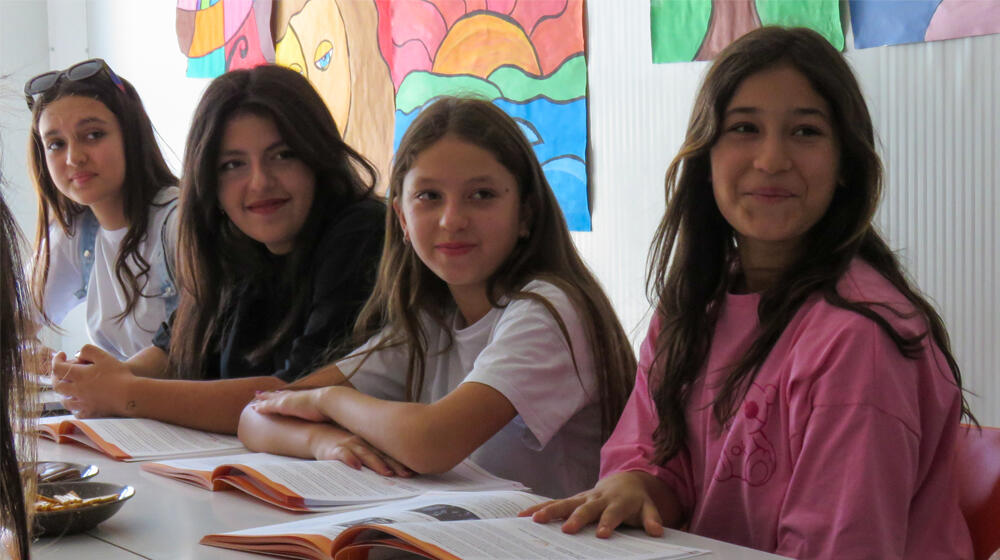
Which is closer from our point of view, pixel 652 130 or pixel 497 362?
pixel 497 362

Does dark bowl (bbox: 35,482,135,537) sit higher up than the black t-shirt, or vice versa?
the black t-shirt

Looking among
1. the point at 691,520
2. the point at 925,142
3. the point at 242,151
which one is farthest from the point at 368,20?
the point at 691,520

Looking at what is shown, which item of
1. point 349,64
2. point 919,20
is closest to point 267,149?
point 919,20

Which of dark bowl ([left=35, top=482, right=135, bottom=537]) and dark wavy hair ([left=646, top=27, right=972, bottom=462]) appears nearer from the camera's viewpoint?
dark bowl ([left=35, top=482, right=135, bottom=537])

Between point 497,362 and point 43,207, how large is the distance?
174 cm

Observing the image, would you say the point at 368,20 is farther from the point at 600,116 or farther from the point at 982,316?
the point at 982,316

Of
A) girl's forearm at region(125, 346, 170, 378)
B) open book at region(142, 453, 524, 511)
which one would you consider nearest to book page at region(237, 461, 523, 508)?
open book at region(142, 453, 524, 511)

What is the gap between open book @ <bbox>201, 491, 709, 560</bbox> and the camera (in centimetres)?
86

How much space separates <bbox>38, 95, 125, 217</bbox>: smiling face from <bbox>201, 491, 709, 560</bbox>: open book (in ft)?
5.35

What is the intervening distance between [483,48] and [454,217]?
4.69 feet

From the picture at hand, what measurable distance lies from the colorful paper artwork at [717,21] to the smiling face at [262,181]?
2.96ft

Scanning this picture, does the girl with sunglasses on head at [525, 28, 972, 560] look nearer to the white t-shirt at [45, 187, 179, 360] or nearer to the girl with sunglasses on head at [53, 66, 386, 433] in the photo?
the girl with sunglasses on head at [53, 66, 386, 433]

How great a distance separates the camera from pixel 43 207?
2.60m

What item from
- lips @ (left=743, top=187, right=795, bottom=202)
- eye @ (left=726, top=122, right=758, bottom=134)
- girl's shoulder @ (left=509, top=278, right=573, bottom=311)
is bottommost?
girl's shoulder @ (left=509, top=278, right=573, bottom=311)
